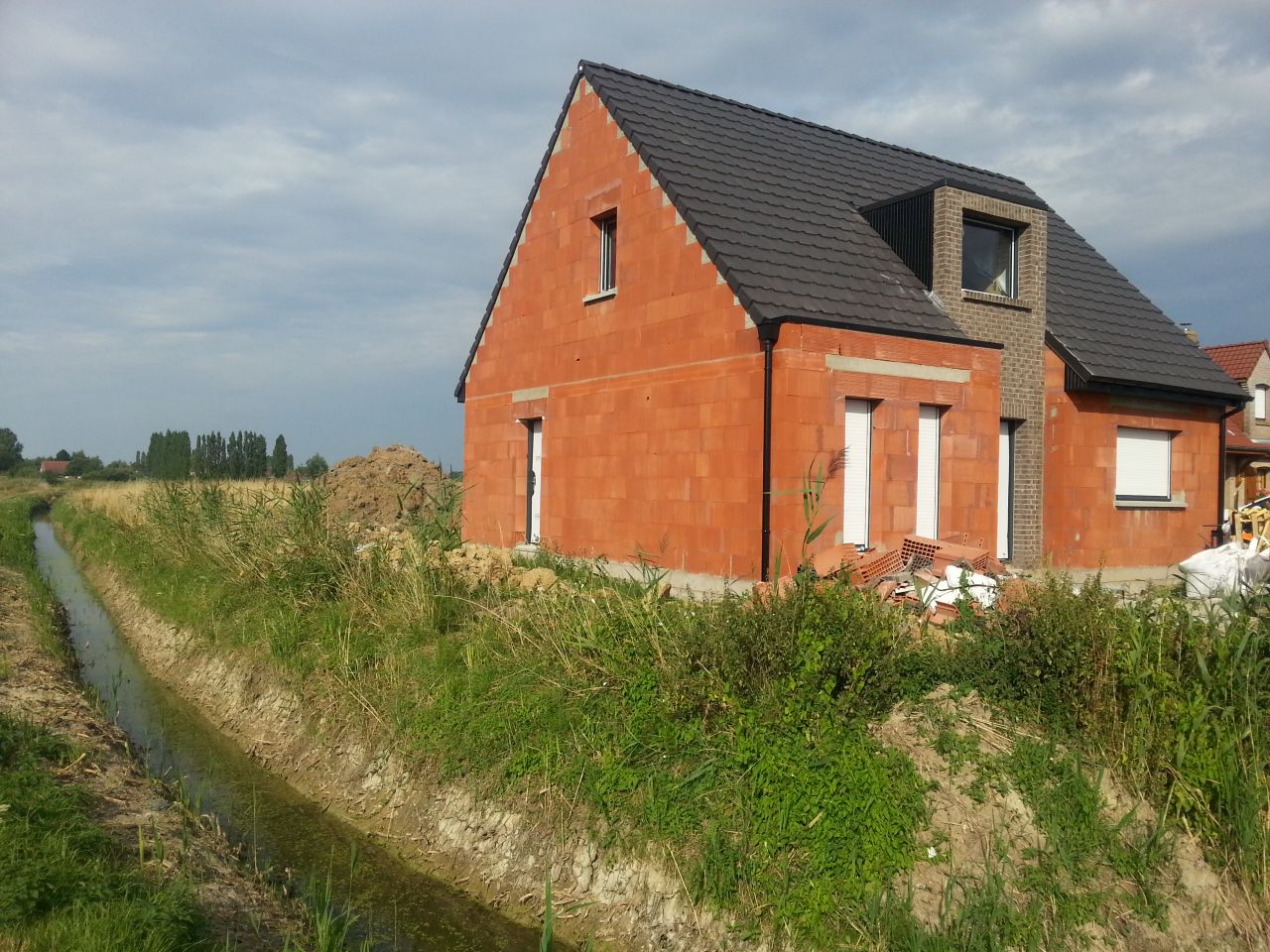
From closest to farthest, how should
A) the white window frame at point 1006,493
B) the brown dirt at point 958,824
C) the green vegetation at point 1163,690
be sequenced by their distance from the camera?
the brown dirt at point 958,824
the green vegetation at point 1163,690
the white window frame at point 1006,493

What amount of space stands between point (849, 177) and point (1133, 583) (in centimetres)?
732

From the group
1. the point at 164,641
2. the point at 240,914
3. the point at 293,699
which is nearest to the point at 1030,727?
the point at 240,914

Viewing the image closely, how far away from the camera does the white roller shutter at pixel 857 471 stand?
35.2 ft

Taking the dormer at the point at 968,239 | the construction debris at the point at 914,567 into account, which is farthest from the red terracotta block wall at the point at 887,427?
the dormer at the point at 968,239

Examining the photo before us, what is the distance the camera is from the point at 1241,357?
29.4 m

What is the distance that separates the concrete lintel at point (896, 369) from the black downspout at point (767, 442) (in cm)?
67

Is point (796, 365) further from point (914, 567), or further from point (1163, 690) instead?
point (1163, 690)

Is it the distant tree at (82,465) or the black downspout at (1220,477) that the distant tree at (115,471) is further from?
the black downspout at (1220,477)

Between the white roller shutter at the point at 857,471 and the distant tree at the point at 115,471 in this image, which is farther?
the distant tree at the point at 115,471

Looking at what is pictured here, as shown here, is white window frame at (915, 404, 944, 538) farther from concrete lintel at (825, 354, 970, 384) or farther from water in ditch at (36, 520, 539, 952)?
water in ditch at (36, 520, 539, 952)

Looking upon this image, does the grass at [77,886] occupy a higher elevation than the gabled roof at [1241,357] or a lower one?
lower

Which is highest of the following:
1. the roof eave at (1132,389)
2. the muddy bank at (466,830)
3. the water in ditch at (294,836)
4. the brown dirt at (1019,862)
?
the roof eave at (1132,389)

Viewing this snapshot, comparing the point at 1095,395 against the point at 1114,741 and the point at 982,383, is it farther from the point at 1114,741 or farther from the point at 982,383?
the point at 1114,741

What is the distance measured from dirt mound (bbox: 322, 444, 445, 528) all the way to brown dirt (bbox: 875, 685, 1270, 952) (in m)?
17.6
